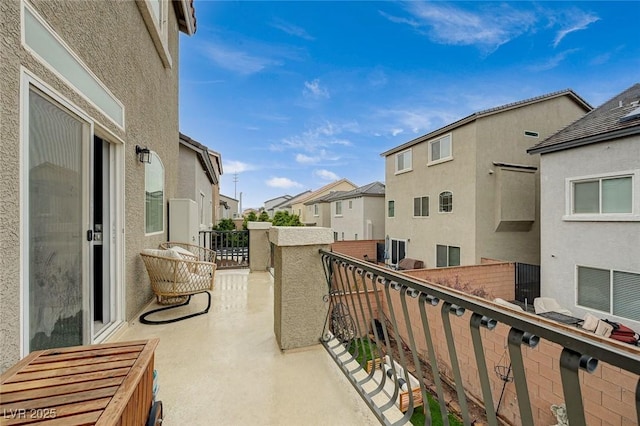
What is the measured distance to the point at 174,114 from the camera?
6.59 metres

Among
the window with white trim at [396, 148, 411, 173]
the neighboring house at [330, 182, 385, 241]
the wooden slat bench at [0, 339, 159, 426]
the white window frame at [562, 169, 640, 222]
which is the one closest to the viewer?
the wooden slat bench at [0, 339, 159, 426]

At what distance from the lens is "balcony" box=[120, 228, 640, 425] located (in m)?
0.94

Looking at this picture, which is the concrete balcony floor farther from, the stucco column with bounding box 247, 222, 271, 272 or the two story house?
the two story house

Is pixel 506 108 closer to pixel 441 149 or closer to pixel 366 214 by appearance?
pixel 441 149

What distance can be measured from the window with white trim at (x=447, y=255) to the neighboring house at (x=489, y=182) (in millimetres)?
22

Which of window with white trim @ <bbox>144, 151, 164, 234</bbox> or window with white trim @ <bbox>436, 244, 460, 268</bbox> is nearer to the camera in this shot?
window with white trim @ <bbox>144, 151, 164, 234</bbox>

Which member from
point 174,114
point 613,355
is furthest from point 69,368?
point 174,114

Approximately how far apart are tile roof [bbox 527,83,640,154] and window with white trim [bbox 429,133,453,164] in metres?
3.20

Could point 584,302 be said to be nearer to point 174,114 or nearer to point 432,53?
point 174,114

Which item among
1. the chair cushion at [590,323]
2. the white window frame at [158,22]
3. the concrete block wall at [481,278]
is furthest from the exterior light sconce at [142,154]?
the chair cushion at [590,323]

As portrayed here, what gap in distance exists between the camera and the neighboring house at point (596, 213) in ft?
23.5

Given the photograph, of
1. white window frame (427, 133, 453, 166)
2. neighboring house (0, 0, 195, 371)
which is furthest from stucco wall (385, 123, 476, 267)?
neighboring house (0, 0, 195, 371)

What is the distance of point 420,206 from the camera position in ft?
46.3

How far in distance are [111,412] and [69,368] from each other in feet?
2.01
